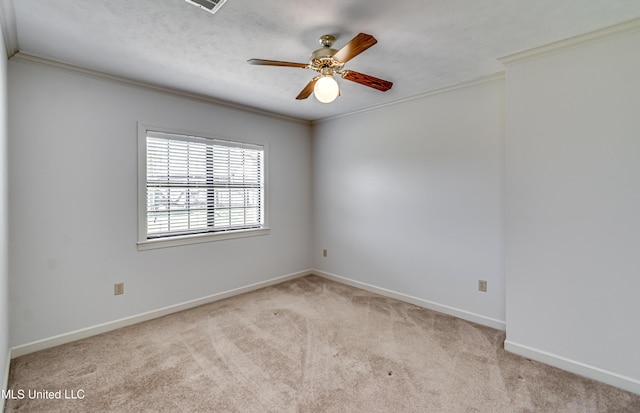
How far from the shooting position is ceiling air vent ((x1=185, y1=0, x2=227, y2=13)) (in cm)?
170

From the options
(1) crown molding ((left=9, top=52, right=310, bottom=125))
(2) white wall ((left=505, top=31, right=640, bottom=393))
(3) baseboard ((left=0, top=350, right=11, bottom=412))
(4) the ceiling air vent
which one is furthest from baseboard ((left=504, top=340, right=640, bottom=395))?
(1) crown molding ((left=9, top=52, right=310, bottom=125))

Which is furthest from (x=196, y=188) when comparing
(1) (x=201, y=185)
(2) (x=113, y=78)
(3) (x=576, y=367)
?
(3) (x=576, y=367)

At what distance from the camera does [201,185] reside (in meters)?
3.54

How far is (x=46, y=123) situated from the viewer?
252cm

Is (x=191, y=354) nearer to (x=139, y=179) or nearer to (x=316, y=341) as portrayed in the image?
(x=316, y=341)

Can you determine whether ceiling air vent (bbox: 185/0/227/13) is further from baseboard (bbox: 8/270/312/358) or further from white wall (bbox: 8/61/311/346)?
baseboard (bbox: 8/270/312/358)

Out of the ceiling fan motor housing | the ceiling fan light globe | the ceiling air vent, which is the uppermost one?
the ceiling air vent

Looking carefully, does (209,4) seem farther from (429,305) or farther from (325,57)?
(429,305)

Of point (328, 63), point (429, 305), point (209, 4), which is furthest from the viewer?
point (429, 305)

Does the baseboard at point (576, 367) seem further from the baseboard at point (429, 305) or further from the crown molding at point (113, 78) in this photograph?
the crown molding at point (113, 78)

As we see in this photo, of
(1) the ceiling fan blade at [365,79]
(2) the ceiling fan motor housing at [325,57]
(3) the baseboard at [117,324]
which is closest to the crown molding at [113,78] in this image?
(2) the ceiling fan motor housing at [325,57]

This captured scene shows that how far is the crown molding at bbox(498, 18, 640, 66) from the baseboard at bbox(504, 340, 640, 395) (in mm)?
2342

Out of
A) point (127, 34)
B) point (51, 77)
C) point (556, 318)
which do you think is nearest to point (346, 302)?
point (556, 318)

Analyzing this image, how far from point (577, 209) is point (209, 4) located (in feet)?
9.43
